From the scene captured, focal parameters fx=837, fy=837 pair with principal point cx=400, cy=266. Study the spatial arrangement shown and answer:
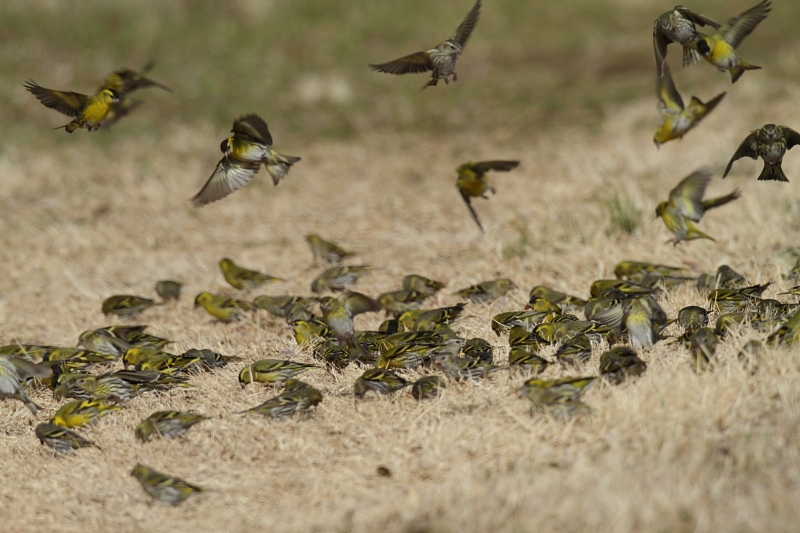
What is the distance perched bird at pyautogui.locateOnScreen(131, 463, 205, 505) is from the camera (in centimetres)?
467

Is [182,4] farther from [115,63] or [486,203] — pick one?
[486,203]

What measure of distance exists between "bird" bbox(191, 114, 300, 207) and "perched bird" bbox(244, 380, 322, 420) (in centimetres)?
155

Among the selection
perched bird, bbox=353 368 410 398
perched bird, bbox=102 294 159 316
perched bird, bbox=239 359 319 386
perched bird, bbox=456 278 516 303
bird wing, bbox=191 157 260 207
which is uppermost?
bird wing, bbox=191 157 260 207

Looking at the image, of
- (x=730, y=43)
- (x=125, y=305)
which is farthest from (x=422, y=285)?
(x=730, y=43)

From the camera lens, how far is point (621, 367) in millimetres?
5180

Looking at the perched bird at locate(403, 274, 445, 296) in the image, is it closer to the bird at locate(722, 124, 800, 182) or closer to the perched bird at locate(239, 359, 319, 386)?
the perched bird at locate(239, 359, 319, 386)

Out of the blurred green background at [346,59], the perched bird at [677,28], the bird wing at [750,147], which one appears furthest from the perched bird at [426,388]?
the blurred green background at [346,59]

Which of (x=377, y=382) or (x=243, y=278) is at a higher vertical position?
(x=377, y=382)

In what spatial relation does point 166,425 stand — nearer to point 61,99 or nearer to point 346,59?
point 61,99

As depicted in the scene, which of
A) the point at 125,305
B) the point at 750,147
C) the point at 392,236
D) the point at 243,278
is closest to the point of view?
the point at 750,147

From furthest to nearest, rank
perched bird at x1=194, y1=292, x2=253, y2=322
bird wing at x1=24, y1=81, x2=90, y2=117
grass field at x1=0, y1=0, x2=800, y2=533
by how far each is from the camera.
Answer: perched bird at x1=194, y1=292, x2=253, y2=322
bird wing at x1=24, y1=81, x2=90, y2=117
grass field at x1=0, y1=0, x2=800, y2=533

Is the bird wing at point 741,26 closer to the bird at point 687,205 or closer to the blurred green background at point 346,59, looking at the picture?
the bird at point 687,205

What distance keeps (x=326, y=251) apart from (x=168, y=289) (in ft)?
5.79

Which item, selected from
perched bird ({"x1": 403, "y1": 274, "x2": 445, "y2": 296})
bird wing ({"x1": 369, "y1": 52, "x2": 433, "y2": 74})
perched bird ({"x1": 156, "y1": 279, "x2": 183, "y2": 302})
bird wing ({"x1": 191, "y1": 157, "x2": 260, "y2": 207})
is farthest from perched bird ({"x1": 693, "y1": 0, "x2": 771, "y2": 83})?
perched bird ({"x1": 156, "y1": 279, "x2": 183, "y2": 302})
